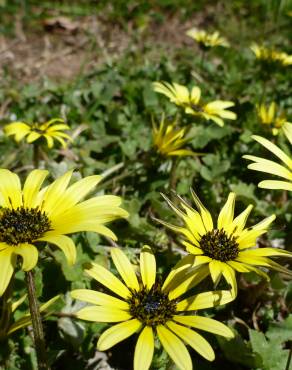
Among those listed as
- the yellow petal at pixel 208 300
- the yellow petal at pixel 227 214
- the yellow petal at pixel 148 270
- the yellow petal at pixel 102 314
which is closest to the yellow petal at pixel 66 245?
the yellow petal at pixel 102 314

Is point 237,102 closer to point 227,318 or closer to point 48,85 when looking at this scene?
point 48,85

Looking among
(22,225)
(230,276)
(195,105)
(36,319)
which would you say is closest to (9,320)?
(36,319)

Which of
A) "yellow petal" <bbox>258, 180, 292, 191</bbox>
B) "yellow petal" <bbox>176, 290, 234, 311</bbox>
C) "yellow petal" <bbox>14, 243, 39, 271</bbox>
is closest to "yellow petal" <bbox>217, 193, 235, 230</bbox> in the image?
"yellow petal" <bbox>258, 180, 292, 191</bbox>

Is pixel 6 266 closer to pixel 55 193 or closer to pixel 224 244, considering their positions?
pixel 55 193

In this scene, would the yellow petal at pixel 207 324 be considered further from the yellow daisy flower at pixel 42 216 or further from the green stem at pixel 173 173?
the green stem at pixel 173 173

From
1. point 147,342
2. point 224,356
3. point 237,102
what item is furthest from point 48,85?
point 147,342

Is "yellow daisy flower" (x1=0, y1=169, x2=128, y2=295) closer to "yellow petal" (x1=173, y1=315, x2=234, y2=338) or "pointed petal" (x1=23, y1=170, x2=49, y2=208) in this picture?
"pointed petal" (x1=23, y1=170, x2=49, y2=208)
